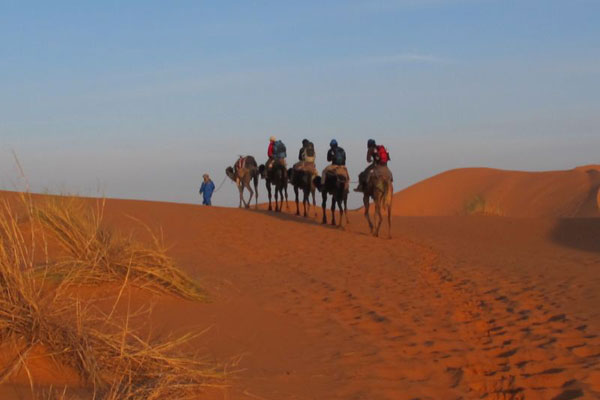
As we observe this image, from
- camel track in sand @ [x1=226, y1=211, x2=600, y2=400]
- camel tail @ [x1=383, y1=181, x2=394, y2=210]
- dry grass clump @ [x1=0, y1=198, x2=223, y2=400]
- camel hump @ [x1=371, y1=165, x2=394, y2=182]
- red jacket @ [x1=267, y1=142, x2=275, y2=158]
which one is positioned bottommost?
camel track in sand @ [x1=226, y1=211, x2=600, y2=400]

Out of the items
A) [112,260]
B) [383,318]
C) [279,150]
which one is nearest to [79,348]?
[112,260]

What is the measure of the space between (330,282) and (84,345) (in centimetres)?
754

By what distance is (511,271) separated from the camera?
1449 centimetres

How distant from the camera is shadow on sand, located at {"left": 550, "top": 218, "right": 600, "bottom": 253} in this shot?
2112cm

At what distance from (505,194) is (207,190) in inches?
949

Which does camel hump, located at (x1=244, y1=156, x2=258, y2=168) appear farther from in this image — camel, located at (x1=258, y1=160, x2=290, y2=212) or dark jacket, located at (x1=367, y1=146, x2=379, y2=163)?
dark jacket, located at (x1=367, y1=146, x2=379, y2=163)

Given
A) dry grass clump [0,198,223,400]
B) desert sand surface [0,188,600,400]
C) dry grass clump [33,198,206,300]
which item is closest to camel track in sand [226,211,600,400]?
desert sand surface [0,188,600,400]

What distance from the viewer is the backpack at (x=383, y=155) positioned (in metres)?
19.2

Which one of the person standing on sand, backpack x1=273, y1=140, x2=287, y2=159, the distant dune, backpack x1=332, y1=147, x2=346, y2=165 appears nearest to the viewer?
backpack x1=332, y1=147, x2=346, y2=165

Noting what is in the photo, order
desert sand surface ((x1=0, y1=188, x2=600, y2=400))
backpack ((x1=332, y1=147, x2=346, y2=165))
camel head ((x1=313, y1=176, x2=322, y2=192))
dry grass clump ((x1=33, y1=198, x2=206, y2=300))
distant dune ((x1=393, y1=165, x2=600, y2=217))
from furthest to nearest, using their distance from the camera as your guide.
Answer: distant dune ((x1=393, y1=165, x2=600, y2=217))
camel head ((x1=313, y1=176, x2=322, y2=192))
backpack ((x1=332, y1=147, x2=346, y2=165))
dry grass clump ((x1=33, y1=198, x2=206, y2=300))
desert sand surface ((x1=0, y1=188, x2=600, y2=400))

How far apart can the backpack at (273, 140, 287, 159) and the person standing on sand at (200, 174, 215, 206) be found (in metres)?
3.45

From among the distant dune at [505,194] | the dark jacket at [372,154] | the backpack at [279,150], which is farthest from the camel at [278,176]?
the distant dune at [505,194]

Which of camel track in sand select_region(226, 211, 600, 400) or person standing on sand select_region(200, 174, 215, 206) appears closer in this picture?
camel track in sand select_region(226, 211, 600, 400)

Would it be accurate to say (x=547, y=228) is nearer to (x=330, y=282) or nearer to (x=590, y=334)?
(x=330, y=282)
